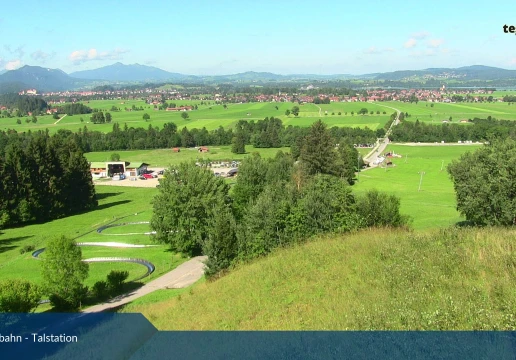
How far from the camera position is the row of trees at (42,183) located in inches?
1772

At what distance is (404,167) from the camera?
71.0 meters

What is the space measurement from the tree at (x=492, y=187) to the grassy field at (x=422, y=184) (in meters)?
5.28

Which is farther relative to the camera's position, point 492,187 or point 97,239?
point 97,239

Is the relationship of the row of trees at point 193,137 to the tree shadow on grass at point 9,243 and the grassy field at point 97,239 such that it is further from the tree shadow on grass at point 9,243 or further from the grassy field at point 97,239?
the tree shadow on grass at point 9,243

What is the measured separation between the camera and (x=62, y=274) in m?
19.6

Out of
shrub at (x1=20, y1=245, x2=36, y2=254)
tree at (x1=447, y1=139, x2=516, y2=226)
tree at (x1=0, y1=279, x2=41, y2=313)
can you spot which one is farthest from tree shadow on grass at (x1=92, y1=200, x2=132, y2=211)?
tree at (x1=447, y1=139, x2=516, y2=226)

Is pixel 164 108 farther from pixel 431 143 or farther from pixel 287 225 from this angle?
pixel 287 225

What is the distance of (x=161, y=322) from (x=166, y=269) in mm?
15507

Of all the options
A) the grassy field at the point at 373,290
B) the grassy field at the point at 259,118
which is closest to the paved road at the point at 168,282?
the grassy field at the point at 373,290

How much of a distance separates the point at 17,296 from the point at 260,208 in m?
11.6

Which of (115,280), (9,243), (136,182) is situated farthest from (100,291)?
(136,182)

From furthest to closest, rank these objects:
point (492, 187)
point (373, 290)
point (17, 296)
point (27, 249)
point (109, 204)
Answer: point (109, 204) → point (27, 249) → point (492, 187) → point (17, 296) → point (373, 290)

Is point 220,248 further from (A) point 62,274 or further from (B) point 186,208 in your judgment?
(B) point 186,208

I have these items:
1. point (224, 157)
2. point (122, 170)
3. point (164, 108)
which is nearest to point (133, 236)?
point (122, 170)
